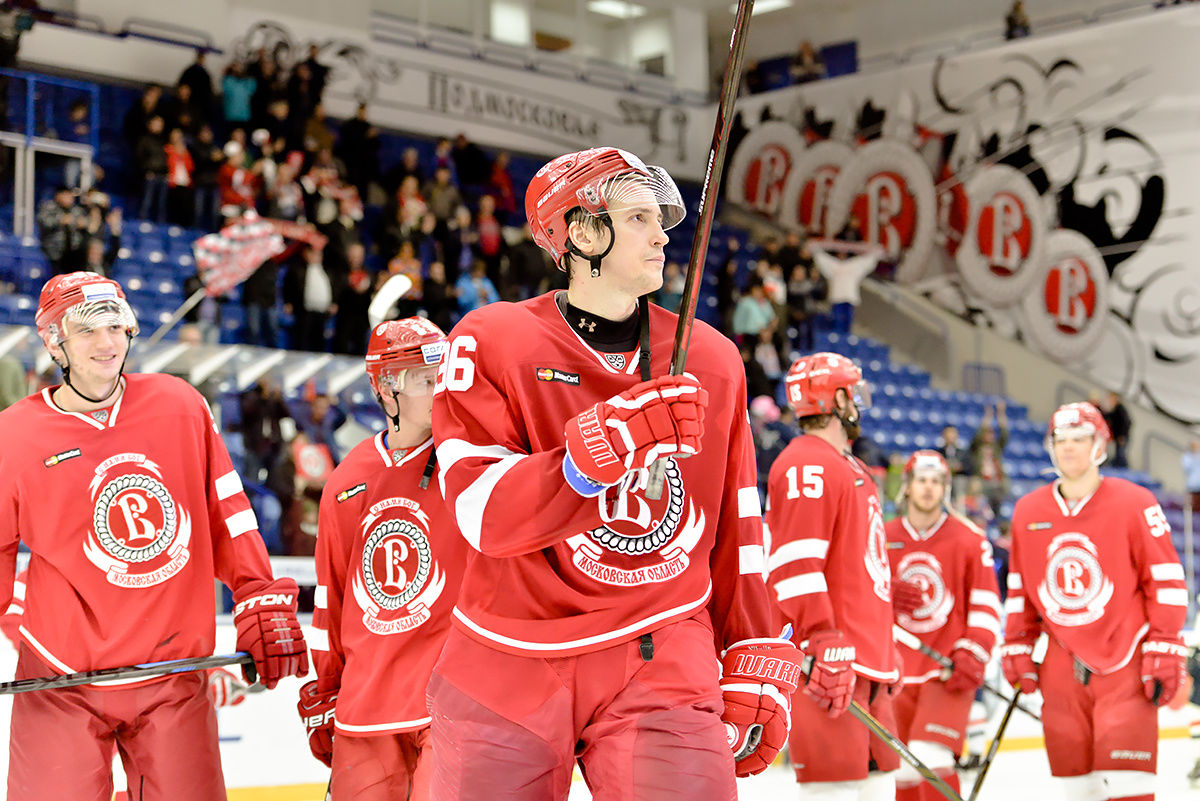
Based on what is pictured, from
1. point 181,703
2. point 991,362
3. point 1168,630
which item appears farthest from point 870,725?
point 991,362

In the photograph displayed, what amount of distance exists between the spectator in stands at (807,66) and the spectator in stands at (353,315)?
9.66m

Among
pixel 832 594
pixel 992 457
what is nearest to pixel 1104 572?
pixel 832 594

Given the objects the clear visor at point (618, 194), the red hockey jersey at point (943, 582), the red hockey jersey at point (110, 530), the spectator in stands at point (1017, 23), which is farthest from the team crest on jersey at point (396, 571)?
the spectator in stands at point (1017, 23)

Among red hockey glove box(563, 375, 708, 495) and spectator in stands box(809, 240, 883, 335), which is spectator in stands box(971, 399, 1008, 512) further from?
red hockey glove box(563, 375, 708, 495)

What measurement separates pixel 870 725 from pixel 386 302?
2021mm

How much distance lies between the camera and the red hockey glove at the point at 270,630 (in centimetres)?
345

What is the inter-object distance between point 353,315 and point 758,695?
8.30m

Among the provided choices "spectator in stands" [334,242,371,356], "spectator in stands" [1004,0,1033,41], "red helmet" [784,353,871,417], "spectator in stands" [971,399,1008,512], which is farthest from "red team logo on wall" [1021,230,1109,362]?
"red helmet" [784,353,871,417]

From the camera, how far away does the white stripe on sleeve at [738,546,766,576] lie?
2.41 m

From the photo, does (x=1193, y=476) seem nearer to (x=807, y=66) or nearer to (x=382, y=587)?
(x=807, y=66)

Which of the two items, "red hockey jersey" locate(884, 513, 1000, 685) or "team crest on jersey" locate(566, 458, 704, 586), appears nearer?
"team crest on jersey" locate(566, 458, 704, 586)

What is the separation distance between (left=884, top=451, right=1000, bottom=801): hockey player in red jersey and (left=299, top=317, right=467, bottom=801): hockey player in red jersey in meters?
2.82

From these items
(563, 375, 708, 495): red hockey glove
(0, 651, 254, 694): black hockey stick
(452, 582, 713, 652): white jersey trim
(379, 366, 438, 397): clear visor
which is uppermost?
(379, 366, 438, 397): clear visor

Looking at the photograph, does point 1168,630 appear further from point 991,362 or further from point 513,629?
point 991,362
